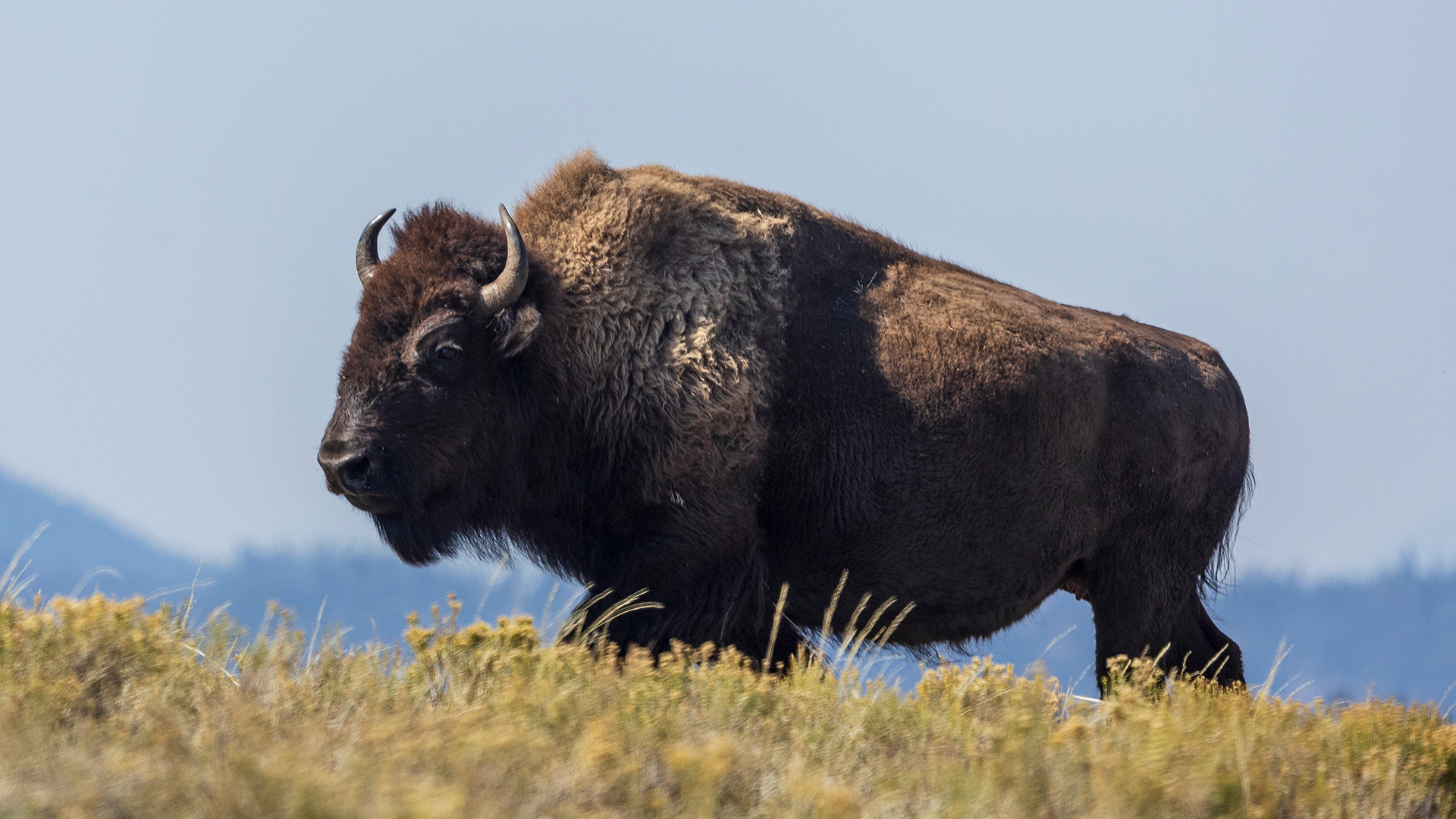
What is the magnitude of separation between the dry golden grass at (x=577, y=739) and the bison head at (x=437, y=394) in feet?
3.60

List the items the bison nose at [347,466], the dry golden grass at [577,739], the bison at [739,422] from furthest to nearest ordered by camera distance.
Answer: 1. the bison at [739,422]
2. the bison nose at [347,466]
3. the dry golden grass at [577,739]

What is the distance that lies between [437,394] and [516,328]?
436mm

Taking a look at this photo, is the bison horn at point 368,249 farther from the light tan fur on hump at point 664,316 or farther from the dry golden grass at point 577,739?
the dry golden grass at point 577,739

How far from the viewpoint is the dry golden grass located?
95.9 inches

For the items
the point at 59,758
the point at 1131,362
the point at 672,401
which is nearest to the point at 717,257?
the point at 672,401

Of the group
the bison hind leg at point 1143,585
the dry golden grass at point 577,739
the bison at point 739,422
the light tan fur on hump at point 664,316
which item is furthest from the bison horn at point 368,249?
the bison hind leg at point 1143,585

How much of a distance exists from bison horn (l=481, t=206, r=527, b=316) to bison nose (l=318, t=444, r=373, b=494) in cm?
82

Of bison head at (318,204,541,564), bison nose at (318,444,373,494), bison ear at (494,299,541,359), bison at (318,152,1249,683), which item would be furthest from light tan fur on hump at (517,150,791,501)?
bison nose at (318,444,373,494)

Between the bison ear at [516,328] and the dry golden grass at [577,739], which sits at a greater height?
the bison ear at [516,328]

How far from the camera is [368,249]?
20.2 ft

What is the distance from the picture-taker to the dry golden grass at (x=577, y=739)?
Result: 2.44 m

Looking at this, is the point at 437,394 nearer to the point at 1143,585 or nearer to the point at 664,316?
the point at 664,316

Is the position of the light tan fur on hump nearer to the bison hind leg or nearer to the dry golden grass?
the dry golden grass

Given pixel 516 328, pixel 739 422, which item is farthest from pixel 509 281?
pixel 739 422
